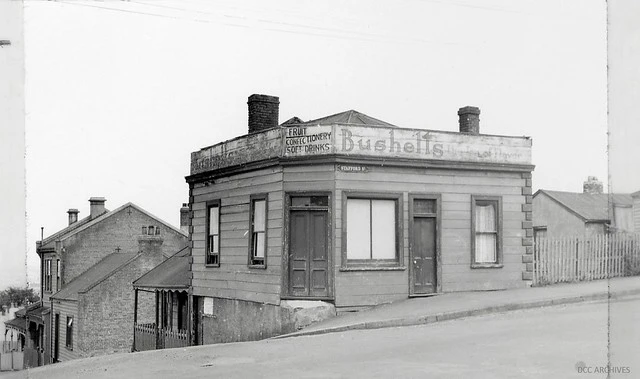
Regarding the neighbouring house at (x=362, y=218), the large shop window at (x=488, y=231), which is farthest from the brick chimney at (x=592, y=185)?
the large shop window at (x=488, y=231)

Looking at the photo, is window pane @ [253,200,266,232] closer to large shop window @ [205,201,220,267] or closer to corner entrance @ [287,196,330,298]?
corner entrance @ [287,196,330,298]

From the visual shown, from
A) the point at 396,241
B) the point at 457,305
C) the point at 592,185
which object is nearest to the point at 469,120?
the point at 396,241

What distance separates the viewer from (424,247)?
18.9 m

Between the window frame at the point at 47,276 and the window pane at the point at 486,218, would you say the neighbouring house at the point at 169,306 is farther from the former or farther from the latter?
the window frame at the point at 47,276

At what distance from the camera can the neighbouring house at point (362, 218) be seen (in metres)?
17.8

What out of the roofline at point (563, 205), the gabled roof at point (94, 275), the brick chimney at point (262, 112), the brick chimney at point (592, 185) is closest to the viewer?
the brick chimney at point (262, 112)

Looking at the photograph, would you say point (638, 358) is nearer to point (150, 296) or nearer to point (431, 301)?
point (431, 301)

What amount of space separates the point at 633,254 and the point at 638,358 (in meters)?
14.8

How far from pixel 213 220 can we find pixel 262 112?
154 inches

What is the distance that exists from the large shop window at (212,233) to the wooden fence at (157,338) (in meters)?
3.42

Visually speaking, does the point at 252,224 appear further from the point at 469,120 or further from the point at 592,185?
the point at 592,185

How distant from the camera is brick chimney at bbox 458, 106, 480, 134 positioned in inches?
880

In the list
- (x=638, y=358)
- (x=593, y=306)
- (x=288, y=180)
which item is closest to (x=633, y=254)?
(x=593, y=306)

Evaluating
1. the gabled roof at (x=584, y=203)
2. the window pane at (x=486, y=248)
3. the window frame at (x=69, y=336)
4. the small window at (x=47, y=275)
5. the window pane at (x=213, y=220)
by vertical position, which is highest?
the gabled roof at (x=584, y=203)
